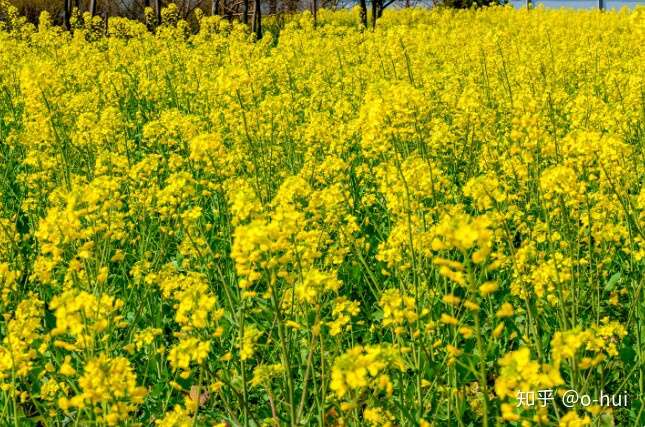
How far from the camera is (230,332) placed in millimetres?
2986

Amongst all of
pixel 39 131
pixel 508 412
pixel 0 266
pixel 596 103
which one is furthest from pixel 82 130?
pixel 508 412

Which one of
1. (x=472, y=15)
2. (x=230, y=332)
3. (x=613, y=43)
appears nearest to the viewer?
(x=230, y=332)

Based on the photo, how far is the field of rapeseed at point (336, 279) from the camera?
1750 millimetres

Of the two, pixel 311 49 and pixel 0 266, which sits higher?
pixel 311 49

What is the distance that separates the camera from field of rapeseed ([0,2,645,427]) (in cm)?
175

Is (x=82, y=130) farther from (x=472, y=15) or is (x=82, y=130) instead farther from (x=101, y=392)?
(x=472, y=15)

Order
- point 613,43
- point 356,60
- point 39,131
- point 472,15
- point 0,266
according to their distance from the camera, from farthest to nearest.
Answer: point 472,15 < point 613,43 < point 356,60 < point 39,131 < point 0,266

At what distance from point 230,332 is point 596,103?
2889 millimetres

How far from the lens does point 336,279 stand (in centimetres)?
219

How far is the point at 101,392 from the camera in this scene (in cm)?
146

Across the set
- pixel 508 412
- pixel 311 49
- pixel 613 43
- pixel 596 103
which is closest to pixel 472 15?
pixel 613 43

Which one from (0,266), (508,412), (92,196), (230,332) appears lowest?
(230,332)

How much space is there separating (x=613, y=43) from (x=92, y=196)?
9.82 metres

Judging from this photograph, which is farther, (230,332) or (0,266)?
(230,332)
